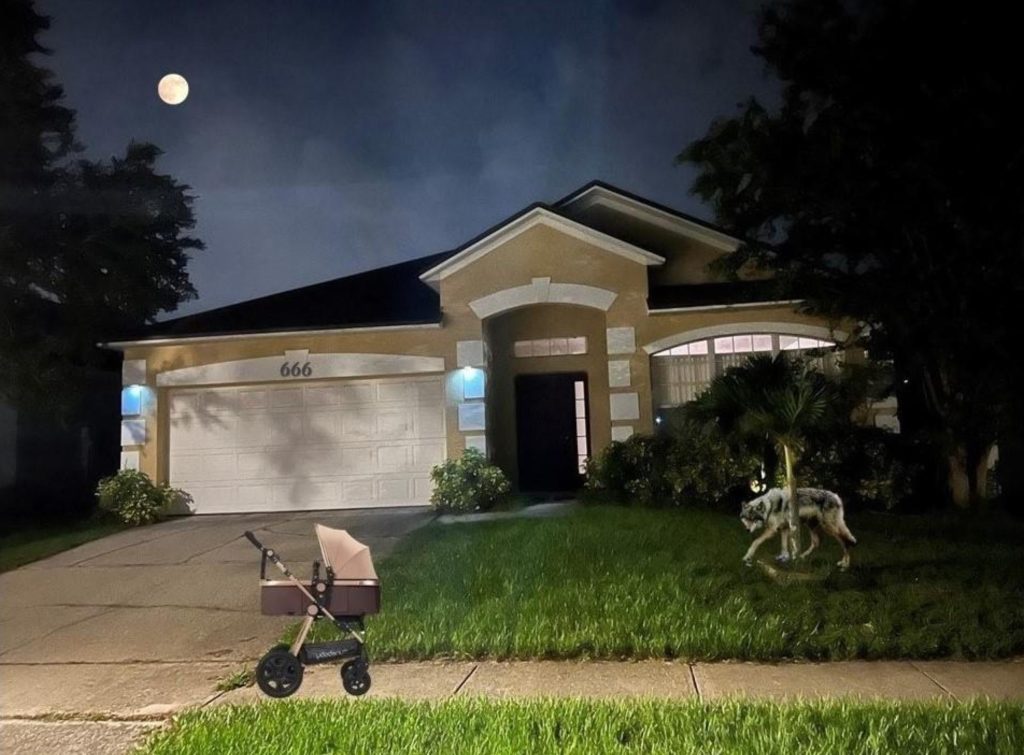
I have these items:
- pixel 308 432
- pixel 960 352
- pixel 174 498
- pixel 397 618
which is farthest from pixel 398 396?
pixel 960 352

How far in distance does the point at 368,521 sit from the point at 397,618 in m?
5.68

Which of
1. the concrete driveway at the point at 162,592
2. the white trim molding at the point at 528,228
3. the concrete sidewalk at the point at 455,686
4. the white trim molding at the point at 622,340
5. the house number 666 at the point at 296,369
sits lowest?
the concrete sidewalk at the point at 455,686

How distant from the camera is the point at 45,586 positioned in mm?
9336

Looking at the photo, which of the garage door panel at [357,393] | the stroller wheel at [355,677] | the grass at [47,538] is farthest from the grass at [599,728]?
the garage door panel at [357,393]

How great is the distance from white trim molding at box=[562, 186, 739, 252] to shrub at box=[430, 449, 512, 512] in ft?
17.9

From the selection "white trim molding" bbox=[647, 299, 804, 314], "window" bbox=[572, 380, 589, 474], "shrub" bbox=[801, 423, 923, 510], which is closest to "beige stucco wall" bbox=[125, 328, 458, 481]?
"window" bbox=[572, 380, 589, 474]

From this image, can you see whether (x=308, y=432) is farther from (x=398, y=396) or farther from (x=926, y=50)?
(x=926, y=50)

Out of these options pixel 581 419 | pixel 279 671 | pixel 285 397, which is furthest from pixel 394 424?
pixel 279 671

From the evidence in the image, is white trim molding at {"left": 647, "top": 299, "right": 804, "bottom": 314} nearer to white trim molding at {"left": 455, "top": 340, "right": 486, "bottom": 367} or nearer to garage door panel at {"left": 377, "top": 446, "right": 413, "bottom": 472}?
white trim molding at {"left": 455, "top": 340, "right": 486, "bottom": 367}

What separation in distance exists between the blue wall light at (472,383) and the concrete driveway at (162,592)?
199 centimetres

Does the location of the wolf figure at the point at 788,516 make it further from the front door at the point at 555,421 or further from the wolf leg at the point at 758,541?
the front door at the point at 555,421

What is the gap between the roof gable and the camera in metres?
14.5

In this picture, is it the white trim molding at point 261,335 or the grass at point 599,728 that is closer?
the grass at point 599,728

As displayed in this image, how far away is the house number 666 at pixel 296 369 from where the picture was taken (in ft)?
46.0
